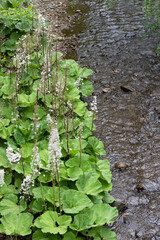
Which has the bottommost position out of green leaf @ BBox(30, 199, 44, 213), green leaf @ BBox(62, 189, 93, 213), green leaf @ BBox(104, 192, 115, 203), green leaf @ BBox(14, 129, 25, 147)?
green leaf @ BBox(104, 192, 115, 203)

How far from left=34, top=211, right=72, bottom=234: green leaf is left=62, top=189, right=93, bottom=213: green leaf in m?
0.10

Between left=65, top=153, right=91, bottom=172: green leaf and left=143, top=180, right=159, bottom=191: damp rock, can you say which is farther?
left=143, top=180, right=159, bottom=191: damp rock

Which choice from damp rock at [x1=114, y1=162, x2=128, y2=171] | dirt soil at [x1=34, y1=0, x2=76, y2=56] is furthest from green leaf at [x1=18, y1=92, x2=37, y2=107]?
dirt soil at [x1=34, y1=0, x2=76, y2=56]

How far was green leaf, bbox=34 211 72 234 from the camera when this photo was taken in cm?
269

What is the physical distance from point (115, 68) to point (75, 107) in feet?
8.30

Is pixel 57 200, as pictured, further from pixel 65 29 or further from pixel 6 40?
pixel 65 29

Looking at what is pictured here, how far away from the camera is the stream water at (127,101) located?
3.58 meters

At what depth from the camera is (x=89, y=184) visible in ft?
10.5

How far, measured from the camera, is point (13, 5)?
748 cm

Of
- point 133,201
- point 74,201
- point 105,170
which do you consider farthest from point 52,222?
point 133,201

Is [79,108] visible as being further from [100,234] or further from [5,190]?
[100,234]

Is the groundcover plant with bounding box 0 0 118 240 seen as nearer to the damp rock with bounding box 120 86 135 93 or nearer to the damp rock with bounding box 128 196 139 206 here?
the damp rock with bounding box 128 196 139 206

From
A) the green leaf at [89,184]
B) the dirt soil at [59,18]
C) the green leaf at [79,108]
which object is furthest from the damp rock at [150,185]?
the dirt soil at [59,18]

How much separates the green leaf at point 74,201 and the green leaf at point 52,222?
10cm
